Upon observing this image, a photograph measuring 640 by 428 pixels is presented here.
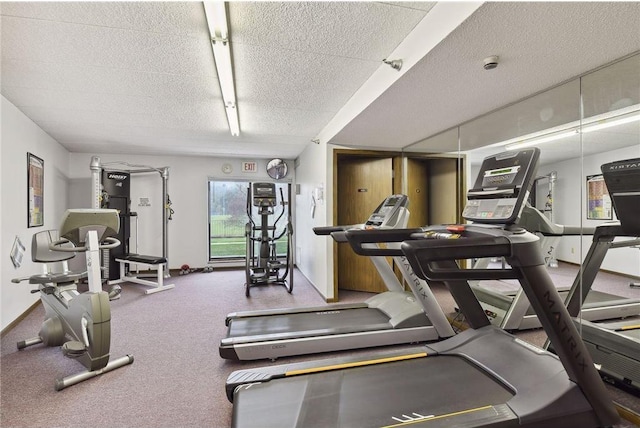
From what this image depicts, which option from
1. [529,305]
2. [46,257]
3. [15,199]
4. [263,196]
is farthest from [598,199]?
[15,199]

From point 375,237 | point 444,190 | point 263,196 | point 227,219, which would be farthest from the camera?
point 227,219

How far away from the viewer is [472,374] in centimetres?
189

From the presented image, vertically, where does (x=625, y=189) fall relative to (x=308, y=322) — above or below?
above

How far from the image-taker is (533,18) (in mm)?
1515

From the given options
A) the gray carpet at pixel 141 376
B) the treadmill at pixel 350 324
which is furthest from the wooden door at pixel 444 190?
the treadmill at pixel 350 324

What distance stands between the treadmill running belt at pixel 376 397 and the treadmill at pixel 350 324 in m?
0.65

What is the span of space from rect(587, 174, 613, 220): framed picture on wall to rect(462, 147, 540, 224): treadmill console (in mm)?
900

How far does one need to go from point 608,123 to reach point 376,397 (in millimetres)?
2317

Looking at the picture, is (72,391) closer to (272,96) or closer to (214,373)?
(214,373)

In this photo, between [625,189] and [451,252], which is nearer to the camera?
[451,252]

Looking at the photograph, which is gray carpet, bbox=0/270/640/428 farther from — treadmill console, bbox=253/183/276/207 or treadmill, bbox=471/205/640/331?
treadmill console, bbox=253/183/276/207

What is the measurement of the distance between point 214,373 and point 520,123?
323 cm

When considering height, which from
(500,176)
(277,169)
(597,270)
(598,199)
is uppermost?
(277,169)

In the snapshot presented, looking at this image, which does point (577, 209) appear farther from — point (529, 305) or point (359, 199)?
point (359, 199)
